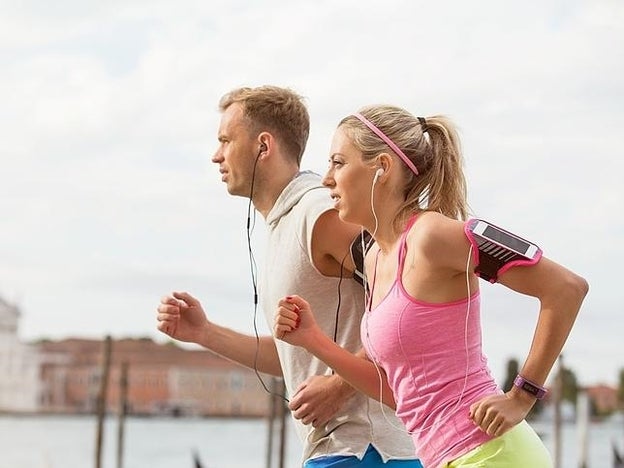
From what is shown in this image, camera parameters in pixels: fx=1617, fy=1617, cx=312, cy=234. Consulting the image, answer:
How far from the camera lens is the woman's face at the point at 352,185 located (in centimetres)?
303

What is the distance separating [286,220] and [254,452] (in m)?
46.8

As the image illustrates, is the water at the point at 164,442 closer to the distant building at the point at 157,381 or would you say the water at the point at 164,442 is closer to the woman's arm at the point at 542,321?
the distant building at the point at 157,381

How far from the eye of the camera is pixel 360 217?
3.03 metres

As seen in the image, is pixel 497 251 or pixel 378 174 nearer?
pixel 497 251

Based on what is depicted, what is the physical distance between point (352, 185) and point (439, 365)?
0.40 m

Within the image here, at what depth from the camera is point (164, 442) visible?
55.6 m

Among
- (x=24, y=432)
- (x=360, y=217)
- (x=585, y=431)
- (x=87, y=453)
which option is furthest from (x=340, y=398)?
(x=24, y=432)

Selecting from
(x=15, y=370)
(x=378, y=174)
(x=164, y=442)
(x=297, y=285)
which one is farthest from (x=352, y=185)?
(x=15, y=370)

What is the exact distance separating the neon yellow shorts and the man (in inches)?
19.2

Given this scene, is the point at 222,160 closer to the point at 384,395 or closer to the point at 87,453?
the point at 384,395

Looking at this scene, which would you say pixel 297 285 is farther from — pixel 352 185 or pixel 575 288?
pixel 575 288

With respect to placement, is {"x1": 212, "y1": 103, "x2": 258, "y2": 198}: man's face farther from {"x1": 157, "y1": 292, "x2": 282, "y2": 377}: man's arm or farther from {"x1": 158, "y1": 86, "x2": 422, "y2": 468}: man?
{"x1": 157, "y1": 292, "x2": 282, "y2": 377}: man's arm

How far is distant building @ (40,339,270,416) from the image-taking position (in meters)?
65.4

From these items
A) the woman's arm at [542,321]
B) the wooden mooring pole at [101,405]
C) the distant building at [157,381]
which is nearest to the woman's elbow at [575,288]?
the woman's arm at [542,321]
